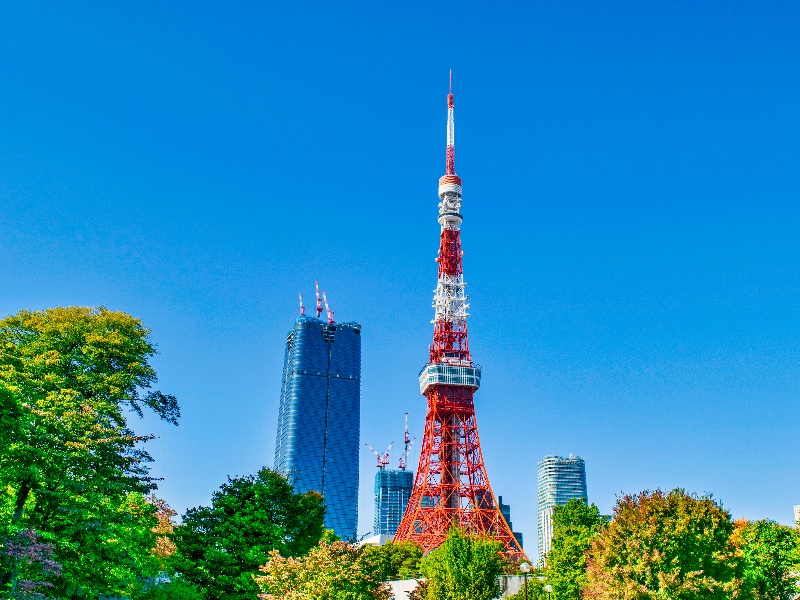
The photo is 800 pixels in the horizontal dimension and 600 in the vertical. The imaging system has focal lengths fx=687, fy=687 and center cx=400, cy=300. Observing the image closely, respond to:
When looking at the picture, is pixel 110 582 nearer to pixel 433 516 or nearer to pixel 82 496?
pixel 82 496

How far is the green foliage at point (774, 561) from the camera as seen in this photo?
167 feet

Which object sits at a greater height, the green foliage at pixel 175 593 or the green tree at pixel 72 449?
the green tree at pixel 72 449

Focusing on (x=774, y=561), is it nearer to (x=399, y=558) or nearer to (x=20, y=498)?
(x=399, y=558)

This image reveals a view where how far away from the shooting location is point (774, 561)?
52.7 m

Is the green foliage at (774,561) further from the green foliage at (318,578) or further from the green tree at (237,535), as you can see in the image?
the green tree at (237,535)

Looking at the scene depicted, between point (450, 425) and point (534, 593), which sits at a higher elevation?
point (450, 425)

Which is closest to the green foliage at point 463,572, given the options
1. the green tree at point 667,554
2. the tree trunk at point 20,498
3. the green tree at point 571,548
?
the green tree at point 571,548

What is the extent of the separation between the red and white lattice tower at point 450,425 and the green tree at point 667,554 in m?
52.8

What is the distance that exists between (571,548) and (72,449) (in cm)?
3812

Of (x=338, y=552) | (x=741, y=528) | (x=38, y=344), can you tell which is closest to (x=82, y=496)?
(x=38, y=344)

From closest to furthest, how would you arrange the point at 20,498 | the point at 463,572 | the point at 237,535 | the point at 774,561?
1. the point at 20,498
2. the point at 237,535
3. the point at 463,572
4. the point at 774,561

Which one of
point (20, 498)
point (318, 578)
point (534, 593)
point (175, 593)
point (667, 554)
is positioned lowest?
point (175, 593)

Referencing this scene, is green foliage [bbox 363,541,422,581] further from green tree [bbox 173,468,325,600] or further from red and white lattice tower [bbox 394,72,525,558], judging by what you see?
green tree [bbox 173,468,325,600]

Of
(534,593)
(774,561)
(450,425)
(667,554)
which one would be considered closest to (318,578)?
(667,554)
